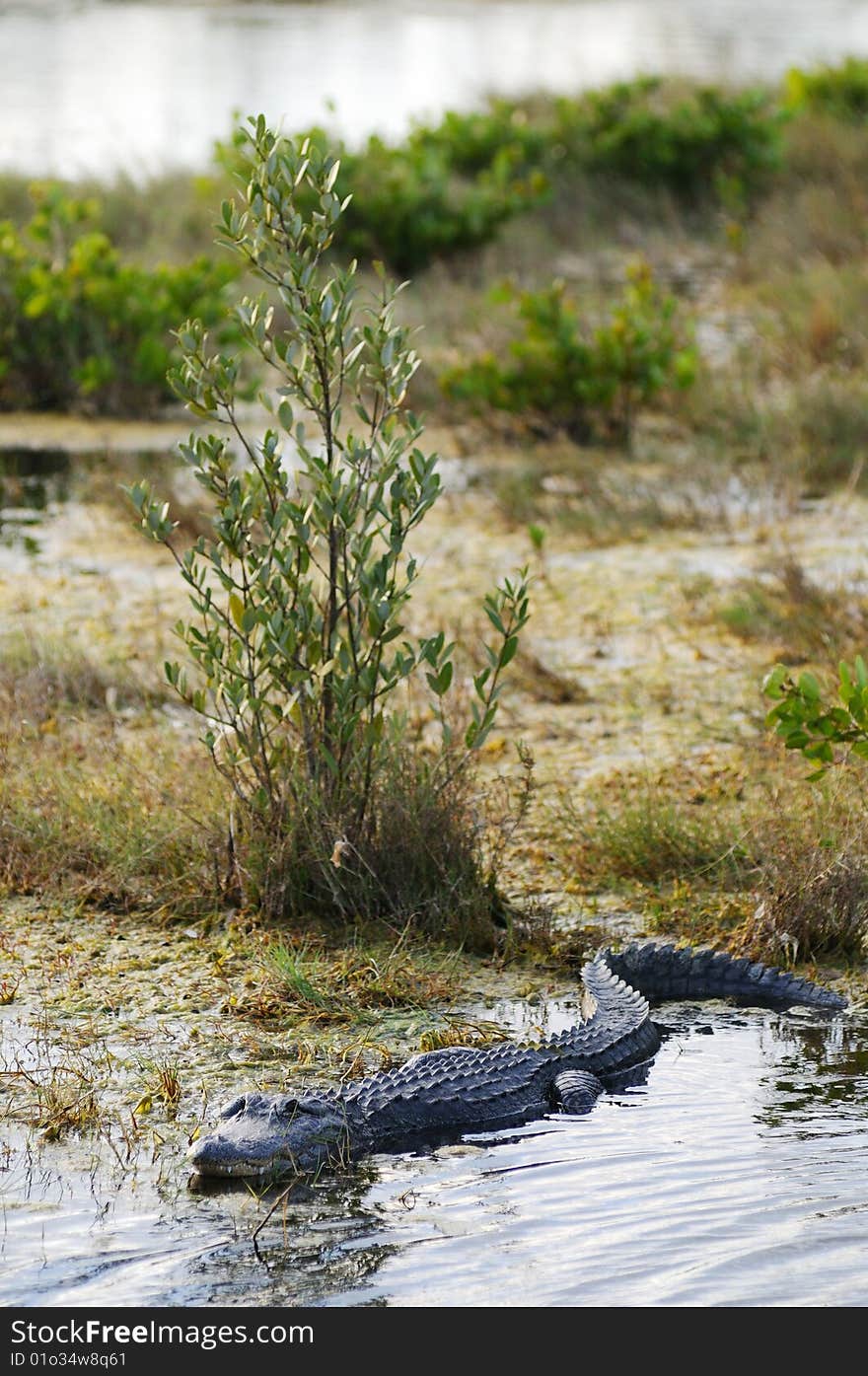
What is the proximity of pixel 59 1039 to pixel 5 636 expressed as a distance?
11.3ft

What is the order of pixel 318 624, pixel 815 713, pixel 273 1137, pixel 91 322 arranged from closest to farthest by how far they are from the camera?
pixel 273 1137 < pixel 815 713 < pixel 318 624 < pixel 91 322

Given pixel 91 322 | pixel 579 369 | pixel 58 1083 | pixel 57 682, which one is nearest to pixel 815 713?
pixel 58 1083

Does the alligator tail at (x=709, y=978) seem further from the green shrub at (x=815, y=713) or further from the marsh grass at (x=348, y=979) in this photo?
the green shrub at (x=815, y=713)

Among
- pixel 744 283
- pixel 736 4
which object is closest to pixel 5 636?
pixel 744 283

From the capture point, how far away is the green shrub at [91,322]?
1184 centimetres

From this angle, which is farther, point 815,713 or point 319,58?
point 319,58

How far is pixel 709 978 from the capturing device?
16.8ft

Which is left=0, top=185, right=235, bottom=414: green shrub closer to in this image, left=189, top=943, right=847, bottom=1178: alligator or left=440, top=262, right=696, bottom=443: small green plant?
left=440, top=262, right=696, bottom=443: small green plant

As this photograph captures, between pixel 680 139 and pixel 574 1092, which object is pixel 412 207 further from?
pixel 574 1092

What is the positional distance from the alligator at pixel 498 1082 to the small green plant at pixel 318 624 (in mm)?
627

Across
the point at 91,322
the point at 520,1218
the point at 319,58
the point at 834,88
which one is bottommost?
the point at 520,1218

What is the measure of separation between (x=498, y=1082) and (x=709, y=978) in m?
0.87

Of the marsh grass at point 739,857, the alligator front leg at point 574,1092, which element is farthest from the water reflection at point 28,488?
the alligator front leg at point 574,1092

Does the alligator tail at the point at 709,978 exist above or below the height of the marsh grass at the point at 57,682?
below
